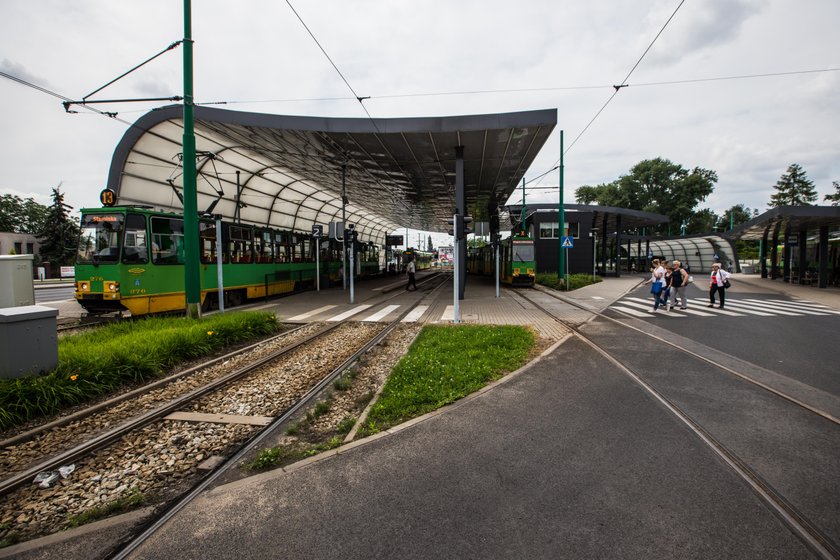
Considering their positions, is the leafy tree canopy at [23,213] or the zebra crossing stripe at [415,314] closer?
the zebra crossing stripe at [415,314]

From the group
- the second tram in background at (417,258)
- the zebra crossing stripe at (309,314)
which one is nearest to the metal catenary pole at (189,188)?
the zebra crossing stripe at (309,314)

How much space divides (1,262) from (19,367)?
8069mm

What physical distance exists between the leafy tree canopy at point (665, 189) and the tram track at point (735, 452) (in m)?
68.4

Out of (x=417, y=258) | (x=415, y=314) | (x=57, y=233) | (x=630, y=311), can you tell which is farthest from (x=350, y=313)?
(x=57, y=233)

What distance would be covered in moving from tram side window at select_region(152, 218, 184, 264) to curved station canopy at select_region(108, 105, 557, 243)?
37.0 inches

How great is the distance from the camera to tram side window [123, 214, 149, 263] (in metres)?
10.2

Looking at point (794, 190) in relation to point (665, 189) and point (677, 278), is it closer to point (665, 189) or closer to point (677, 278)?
point (665, 189)

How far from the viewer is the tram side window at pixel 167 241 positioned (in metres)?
11.0

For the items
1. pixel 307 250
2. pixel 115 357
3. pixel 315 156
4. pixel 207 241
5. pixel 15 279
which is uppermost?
pixel 315 156

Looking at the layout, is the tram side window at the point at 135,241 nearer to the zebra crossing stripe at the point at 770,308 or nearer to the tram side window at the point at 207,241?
the tram side window at the point at 207,241

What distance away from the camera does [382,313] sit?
42.8 ft

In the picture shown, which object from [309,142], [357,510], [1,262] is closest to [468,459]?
[357,510]

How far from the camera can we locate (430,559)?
2.29 meters

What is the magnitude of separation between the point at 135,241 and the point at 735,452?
12.8 m
